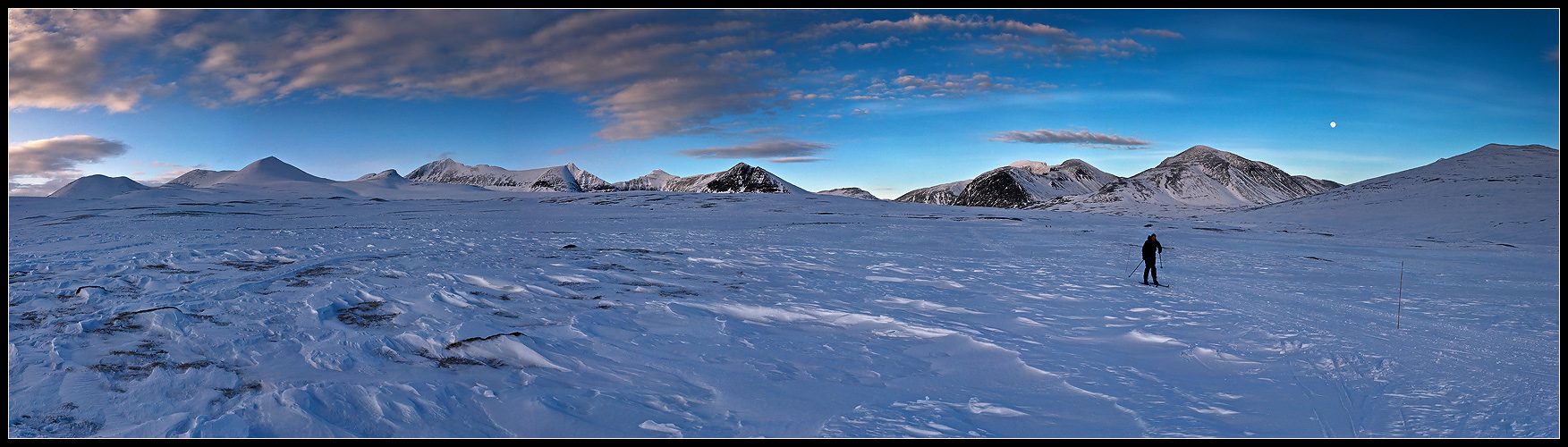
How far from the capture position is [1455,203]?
6397 centimetres

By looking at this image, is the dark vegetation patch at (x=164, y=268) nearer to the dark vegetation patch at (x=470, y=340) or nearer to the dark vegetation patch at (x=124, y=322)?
the dark vegetation patch at (x=124, y=322)

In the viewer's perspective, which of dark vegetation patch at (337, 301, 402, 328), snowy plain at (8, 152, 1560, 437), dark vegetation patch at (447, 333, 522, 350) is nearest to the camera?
snowy plain at (8, 152, 1560, 437)

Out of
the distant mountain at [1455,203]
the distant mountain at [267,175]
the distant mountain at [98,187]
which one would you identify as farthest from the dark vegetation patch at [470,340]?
the distant mountain at [267,175]

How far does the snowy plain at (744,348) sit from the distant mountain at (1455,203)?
4891 centimetres

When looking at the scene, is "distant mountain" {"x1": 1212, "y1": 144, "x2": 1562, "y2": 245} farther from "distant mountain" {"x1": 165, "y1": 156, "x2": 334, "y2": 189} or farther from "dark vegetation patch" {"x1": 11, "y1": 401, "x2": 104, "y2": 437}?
"distant mountain" {"x1": 165, "y1": 156, "x2": 334, "y2": 189}

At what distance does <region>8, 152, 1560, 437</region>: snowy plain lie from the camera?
5867mm

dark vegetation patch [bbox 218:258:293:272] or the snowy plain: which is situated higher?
dark vegetation patch [bbox 218:258:293:272]

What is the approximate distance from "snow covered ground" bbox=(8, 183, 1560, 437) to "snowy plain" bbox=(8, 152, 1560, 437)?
47 millimetres

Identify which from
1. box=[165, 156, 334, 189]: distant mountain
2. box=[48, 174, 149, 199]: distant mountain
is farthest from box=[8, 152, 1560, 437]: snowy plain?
box=[165, 156, 334, 189]: distant mountain

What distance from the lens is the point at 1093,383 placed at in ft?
23.7

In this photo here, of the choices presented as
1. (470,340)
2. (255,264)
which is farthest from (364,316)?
(255,264)

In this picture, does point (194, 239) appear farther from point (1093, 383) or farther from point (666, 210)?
point (666, 210)

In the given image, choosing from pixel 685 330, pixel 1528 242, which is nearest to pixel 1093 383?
pixel 685 330

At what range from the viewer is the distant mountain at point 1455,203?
5203cm
